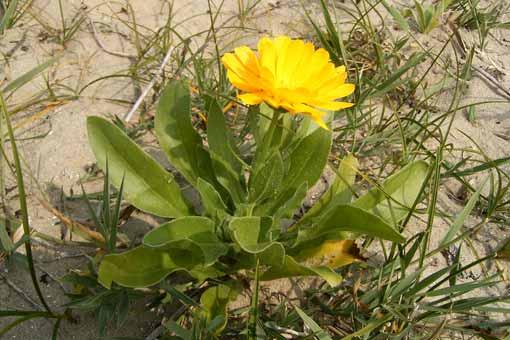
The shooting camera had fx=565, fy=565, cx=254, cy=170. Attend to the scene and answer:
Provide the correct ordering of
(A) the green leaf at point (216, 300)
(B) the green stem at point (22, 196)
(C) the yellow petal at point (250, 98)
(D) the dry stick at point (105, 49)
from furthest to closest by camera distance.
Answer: (D) the dry stick at point (105, 49) < (A) the green leaf at point (216, 300) < (B) the green stem at point (22, 196) < (C) the yellow petal at point (250, 98)

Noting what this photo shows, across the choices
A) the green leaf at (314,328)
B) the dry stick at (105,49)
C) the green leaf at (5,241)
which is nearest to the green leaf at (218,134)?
the green leaf at (314,328)

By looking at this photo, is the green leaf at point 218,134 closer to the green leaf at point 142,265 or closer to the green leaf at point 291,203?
the green leaf at point 291,203

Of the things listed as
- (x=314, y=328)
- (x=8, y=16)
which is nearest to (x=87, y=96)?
(x=8, y=16)

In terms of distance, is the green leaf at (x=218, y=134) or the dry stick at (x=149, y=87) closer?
the green leaf at (x=218, y=134)

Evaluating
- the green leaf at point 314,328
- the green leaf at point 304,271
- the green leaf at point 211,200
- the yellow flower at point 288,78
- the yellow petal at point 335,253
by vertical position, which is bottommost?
the green leaf at point 314,328

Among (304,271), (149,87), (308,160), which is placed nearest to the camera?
(304,271)

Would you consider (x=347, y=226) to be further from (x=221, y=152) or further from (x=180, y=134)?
(x=180, y=134)

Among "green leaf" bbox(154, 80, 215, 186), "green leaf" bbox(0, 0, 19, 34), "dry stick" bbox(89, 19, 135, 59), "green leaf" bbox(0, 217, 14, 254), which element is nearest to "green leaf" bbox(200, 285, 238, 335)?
"green leaf" bbox(154, 80, 215, 186)
